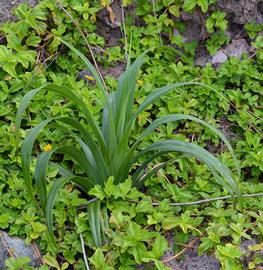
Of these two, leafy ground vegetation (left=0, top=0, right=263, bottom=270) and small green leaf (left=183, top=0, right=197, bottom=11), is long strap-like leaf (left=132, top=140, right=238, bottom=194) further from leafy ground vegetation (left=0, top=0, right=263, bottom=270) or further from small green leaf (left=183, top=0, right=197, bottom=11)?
small green leaf (left=183, top=0, right=197, bottom=11)

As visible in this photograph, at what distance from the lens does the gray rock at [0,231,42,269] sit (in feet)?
7.20

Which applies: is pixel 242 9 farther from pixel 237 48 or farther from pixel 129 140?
pixel 129 140

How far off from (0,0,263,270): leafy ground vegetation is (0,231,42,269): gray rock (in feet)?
0.10

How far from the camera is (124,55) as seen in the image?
3236 millimetres

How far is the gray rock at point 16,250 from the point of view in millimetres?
2193

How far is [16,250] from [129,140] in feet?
2.67

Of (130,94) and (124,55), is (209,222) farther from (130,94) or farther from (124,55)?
(124,55)

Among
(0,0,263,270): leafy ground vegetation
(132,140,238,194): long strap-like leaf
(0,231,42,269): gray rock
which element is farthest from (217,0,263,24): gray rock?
(0,231,42,269): gray rock

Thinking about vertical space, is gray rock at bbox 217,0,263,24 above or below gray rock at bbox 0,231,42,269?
above

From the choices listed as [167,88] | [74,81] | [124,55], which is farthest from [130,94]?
[124,55]

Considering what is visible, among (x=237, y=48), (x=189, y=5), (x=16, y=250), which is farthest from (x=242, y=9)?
(x=16, y=250)

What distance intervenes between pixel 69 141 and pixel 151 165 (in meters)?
0.40

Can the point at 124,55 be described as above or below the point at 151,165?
above

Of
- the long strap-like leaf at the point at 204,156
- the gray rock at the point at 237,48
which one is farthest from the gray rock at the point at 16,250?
the gray rock at the point at 237,48
